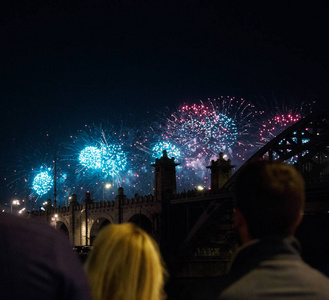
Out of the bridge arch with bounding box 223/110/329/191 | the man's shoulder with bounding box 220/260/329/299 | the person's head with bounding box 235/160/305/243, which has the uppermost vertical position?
the bridge arch with bounding box 223/110/329/191

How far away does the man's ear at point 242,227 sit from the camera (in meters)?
2.35

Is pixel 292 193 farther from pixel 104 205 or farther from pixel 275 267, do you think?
pixel 104 205

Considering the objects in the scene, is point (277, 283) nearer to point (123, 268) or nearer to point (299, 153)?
point (123, 268)

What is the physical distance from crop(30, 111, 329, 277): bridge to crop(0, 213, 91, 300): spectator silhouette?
29094mm

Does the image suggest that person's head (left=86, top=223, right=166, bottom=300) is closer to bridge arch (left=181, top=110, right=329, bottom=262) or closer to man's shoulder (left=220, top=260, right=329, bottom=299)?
man's shoulder (left=220, top=260, right=329, bottom=299)

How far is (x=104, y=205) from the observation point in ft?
185

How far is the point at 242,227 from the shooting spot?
2387mm

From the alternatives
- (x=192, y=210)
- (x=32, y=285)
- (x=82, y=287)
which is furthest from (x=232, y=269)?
(x=192, y=210)

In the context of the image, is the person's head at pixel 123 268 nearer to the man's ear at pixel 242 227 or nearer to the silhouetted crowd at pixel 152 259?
the silhouetted crowd at pixel 152 259

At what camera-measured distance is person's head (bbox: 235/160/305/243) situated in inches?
88.8

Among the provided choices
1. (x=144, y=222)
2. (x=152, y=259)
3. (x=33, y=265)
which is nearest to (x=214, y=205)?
(x=144, y=222)

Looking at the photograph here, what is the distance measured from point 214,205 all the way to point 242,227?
35059mm

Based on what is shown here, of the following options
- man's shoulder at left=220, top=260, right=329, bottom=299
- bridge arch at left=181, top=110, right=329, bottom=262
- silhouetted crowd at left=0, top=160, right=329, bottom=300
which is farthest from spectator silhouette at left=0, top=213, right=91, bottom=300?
bridge arch at left=181, top=110, right=329, bottom=262

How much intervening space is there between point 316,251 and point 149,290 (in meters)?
29.9
